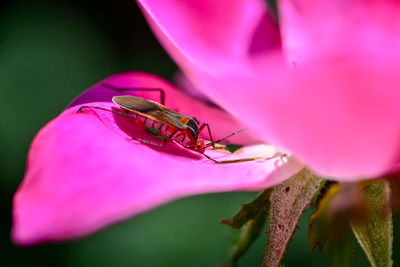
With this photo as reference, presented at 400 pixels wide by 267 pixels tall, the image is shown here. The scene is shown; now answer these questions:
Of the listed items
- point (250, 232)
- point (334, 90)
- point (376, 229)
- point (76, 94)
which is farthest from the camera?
point (76, 94)

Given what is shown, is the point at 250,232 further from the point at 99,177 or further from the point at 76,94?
the point at 76,94

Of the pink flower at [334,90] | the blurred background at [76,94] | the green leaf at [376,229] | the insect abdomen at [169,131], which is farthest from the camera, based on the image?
the blurred background at [76,94]

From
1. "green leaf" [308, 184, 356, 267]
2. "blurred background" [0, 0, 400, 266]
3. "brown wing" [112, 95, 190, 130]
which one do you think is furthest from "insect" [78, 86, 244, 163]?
"blurred background" [0, 0, 400, 266]

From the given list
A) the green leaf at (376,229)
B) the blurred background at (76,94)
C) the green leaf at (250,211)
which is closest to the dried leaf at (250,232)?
the green leaf at (250,211)

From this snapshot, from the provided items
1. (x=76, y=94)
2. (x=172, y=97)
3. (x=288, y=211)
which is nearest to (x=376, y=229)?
(x=288, y=211)

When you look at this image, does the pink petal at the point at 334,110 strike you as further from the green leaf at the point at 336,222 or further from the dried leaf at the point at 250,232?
the dried leaf at the point at 250,232

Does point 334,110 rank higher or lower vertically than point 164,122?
higher
